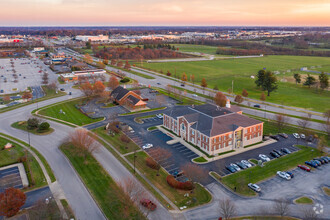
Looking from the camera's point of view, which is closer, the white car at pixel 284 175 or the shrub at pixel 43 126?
the white car at pixel 284 175

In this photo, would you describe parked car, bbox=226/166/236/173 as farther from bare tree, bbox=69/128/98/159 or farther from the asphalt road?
bare tree, bbox=69/128/98/159

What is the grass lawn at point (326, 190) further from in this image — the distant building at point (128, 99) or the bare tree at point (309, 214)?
the distant building at point (128, 99)

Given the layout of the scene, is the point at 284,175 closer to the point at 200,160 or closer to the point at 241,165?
the point at 241,165

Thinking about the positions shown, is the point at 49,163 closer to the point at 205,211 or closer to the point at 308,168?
the point at 205,211

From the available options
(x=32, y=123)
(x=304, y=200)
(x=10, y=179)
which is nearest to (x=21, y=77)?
(x=32, y=123)

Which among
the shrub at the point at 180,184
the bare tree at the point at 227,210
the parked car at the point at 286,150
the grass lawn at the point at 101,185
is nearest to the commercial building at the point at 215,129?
the parked car at the point at 286,150

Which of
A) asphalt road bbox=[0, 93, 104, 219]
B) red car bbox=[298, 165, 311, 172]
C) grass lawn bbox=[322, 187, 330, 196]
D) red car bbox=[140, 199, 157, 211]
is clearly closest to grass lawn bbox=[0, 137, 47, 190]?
asphalt road bbox=[0, 93, 104, 219]
